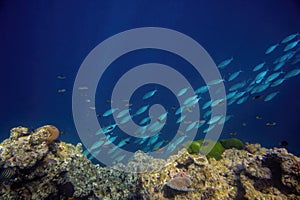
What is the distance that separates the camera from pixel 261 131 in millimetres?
31750

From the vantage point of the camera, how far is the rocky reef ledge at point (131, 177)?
4090 millimetres

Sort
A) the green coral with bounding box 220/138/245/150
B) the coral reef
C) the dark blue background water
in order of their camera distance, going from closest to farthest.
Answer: the coral reef
the green coral with bounding box 220/138/245/150
the dark blue background water

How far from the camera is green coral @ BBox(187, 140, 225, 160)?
573 centimetres

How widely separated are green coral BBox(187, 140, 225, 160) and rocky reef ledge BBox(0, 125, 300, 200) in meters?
0.44

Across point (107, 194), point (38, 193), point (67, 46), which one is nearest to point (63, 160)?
point (38, 193)

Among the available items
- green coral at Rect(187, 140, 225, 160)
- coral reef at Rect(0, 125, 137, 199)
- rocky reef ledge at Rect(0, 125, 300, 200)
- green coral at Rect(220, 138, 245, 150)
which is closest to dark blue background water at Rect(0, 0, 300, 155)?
coral reef at Rect(0, 125, 137, 199)

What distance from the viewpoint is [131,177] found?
17.7ft

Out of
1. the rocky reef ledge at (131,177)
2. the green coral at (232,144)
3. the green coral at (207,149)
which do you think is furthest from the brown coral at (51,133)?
the green coral at (232,144)

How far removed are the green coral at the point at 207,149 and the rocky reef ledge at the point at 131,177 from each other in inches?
17.2

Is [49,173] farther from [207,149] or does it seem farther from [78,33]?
[78,33]

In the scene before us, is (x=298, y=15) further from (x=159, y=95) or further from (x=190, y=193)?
(x=190, y=193)

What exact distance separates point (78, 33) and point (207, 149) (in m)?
20.2

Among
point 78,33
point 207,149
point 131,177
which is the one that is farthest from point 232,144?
point 78,33

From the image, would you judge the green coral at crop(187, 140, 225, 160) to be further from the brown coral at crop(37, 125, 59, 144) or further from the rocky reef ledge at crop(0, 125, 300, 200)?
the brown coral at crop(37, 125, 59, 144)
